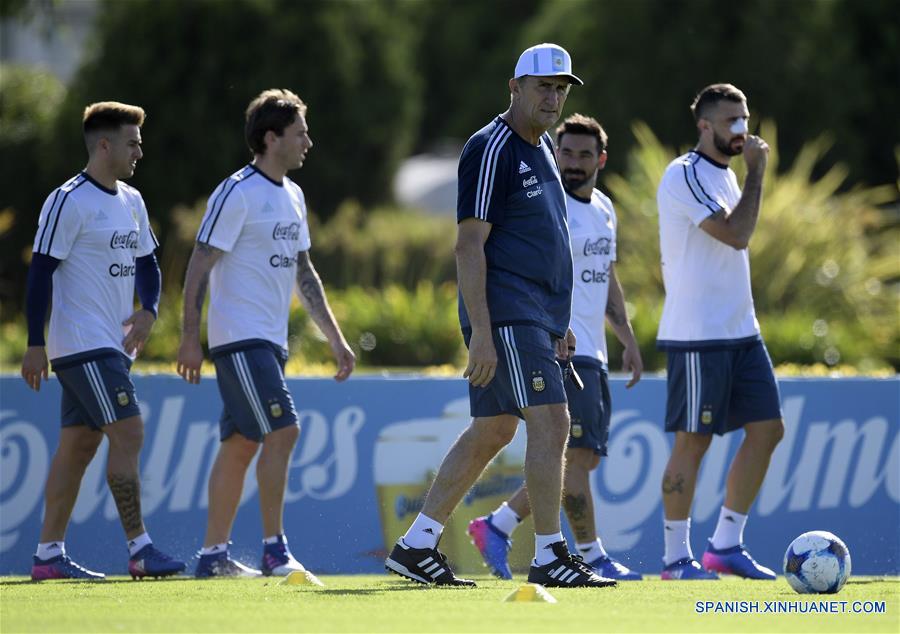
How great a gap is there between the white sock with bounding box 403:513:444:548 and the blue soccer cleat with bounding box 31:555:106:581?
6.65 feet

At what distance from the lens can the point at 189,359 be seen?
870cm

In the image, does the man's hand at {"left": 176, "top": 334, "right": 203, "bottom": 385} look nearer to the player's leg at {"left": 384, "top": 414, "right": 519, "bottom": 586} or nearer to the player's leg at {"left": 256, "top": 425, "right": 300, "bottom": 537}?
the player's leg at {"left": 256, "top": 425, "right": 300, "bottom": 537}

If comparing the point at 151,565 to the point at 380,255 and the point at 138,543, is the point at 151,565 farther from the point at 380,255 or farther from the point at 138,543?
the point at 380,255

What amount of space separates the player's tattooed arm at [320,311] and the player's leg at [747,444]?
78.1 inches

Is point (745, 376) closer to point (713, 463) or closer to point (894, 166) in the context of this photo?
point (713, 463)

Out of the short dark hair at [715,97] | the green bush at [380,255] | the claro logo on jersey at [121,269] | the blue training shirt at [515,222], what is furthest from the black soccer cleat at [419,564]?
the green bush at [380,255]

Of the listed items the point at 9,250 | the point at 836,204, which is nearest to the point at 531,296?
the point at 836,204

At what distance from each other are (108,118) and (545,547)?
3.24m

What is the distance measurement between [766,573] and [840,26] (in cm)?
2205

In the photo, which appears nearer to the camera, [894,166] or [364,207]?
[894,166]

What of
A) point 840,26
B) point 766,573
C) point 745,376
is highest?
point 840,26

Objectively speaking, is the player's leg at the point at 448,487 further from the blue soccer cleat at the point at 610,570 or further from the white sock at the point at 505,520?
the blue soccer cleat at the point at 610,570

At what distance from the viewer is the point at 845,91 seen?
29.0 m

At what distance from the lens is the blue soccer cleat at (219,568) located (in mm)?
9008
